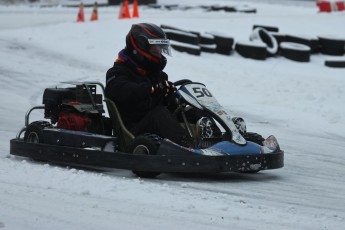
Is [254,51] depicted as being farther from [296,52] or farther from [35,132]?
[35,132]

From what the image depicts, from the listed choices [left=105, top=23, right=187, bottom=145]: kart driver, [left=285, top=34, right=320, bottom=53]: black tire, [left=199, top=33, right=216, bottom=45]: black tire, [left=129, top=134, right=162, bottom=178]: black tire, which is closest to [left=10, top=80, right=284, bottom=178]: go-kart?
[left=129, top=134, right=162, bottom=178]: black tire

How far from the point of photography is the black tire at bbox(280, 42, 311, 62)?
51.3 feet

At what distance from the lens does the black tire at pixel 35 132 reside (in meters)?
6.95

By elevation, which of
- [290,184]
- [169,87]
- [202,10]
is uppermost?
[169,87]

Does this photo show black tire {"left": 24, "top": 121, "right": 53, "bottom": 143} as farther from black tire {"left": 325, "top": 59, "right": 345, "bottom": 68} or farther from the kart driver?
black tire {"left": 325, "top": 59, "right": 345, "bottom": 68}

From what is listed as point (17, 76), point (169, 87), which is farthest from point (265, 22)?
point (169, 87)

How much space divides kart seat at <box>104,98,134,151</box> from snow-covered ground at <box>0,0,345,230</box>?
27cm

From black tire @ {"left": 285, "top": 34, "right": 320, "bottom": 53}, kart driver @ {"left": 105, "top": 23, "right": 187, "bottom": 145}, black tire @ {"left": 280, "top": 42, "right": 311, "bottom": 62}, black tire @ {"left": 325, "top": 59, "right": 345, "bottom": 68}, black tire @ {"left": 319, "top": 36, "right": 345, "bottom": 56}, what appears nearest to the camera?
kart driver @ {"left": 105, "top": 23, "right": 187, "bottom": 145}

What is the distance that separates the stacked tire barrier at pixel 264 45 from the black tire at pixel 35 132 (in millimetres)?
8218

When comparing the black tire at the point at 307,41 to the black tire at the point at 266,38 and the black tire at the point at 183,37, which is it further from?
the black tire at the point at 183,37

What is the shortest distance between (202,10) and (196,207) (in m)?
21.6

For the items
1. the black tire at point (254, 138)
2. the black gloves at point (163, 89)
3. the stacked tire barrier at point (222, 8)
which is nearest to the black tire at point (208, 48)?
the black gloves at point (163, 89)

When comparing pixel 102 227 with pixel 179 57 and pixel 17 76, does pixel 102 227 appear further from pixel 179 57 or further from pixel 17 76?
pixel 179 57

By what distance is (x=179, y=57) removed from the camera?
47.9ft
